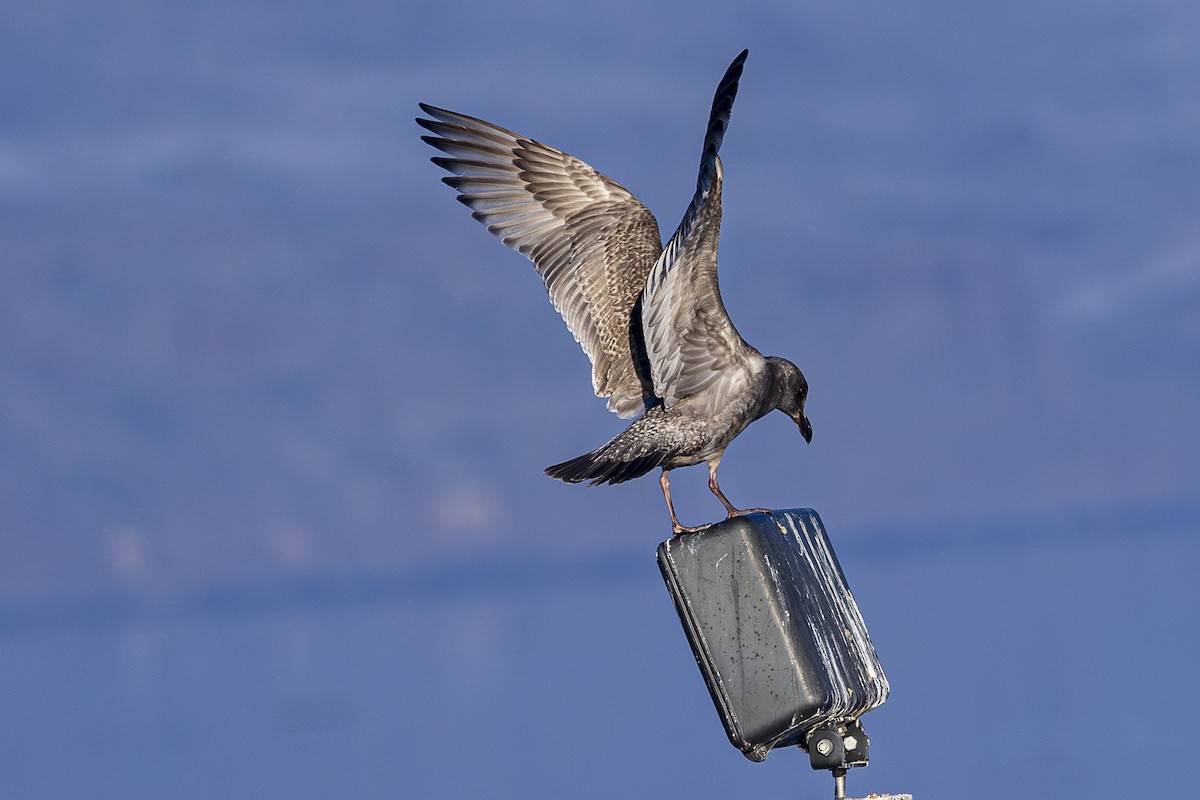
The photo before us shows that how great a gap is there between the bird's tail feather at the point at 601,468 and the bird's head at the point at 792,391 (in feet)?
3.53

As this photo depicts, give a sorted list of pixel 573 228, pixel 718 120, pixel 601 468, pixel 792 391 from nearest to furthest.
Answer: pixel 718 120 < pixel 601 468 < pixel 792 391 < pixel 573 228

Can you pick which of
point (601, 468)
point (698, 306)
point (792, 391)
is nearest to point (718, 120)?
point (698, 306)

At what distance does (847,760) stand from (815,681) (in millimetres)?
364

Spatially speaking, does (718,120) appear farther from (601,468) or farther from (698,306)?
(601,468)

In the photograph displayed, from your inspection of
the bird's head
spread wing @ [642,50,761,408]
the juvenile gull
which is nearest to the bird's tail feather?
the juvenile gull

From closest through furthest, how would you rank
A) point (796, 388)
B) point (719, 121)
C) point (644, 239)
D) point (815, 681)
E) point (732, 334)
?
point (815, 681), point (719, 121), point (732, 334), point (796, 388), point (644, 239)

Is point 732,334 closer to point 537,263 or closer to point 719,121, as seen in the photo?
point 719,121

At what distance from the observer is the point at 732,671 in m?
4.14

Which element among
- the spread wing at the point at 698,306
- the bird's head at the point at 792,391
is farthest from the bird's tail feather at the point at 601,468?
the bird's head at the point at 792,391

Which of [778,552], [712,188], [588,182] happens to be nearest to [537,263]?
[588,182]

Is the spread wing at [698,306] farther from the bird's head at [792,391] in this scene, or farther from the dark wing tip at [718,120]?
the bird's head at [792,391]

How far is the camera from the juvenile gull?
7031mm

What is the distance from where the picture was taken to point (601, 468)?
7.20 m

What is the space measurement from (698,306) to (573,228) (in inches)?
87.1
